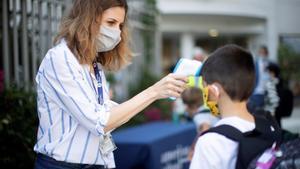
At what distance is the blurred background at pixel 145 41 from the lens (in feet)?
14.2

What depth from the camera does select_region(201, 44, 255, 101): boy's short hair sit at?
7.47 ft

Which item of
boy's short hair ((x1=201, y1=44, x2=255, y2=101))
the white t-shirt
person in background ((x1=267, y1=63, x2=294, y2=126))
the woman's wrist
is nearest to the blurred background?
person in background ((x1=267, y1=63, x2=294, y2=126))

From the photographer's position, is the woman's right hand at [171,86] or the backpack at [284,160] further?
the woman's right hand at [171,86]

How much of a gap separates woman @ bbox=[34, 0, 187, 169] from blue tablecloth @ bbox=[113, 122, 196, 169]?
85.9 inches

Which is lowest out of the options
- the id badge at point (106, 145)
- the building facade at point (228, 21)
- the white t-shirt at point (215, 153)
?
the building facade at point (228, 21)

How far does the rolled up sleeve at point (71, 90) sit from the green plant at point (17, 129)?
5.81ft

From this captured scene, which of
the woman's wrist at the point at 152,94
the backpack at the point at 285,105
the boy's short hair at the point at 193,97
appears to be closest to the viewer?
the woman's wrist at the point at 152,94

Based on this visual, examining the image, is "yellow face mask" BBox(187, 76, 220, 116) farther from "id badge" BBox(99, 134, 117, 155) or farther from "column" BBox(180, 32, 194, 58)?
"column" BBox(180, 32, 194, 58)

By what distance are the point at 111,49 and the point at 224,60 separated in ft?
2.30

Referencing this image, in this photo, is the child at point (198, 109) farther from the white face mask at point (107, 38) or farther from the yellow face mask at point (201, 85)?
the yellow face mask at point (201, 85)

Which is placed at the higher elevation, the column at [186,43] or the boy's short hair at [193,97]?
the boy's short hair at [193,97]

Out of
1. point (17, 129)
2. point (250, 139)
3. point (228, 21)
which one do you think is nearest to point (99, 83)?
point (250, 139)

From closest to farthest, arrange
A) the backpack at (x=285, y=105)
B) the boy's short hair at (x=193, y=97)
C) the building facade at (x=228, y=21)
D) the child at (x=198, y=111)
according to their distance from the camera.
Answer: the child at (x=198, y=111) → the boy's short hair at (x=193, y=97) → the backpack at (x=285, y=105) → the building facade at (x=228, y=21)

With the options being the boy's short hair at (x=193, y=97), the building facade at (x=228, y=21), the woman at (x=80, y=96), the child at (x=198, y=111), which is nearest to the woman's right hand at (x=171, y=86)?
the woman at (x=80, y=96)
